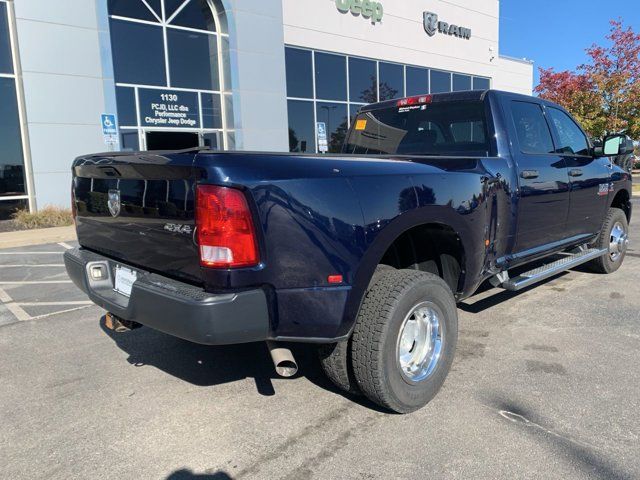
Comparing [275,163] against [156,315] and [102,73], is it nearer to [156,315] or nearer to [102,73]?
[156,315]

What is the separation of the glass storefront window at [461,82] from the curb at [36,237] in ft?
53.8

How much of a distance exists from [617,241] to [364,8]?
13707 millimetres

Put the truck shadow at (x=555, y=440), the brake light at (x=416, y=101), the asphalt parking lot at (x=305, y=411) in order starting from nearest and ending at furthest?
the truck shadow at (x=555, y=440) < the asphalt parking lot at (x=305, y=411) < the brake light at (x=416, y=101)

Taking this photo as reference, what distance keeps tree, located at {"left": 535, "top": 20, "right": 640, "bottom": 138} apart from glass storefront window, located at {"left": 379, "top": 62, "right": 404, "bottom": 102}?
950cm

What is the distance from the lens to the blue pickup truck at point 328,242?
2.40m

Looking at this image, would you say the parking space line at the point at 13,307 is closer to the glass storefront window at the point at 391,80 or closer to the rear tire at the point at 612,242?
the rear tire at the point at 612,242

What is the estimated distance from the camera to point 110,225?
322 centimetres

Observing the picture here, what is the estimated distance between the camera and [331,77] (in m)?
16.9

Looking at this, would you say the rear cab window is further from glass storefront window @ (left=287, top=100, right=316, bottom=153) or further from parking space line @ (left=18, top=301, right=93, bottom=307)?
glass storefront window @ (left=287, top=100, right=316, bottom=153)

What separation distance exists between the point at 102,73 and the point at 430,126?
1013 cm

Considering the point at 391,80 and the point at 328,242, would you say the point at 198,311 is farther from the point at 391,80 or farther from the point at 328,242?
the point at 391,80

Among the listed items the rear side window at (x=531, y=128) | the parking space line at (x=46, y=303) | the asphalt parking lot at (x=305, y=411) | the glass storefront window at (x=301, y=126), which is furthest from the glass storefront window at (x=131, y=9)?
the rear side window at (x=531, y=128)

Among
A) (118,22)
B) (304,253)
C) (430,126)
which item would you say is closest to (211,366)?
(304,253)

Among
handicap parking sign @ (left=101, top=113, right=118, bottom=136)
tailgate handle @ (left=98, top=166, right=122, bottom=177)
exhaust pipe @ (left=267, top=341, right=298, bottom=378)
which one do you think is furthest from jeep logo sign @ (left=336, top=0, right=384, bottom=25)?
exhaust pipe @ (left=267, top=341, right=298, bottom=378)
